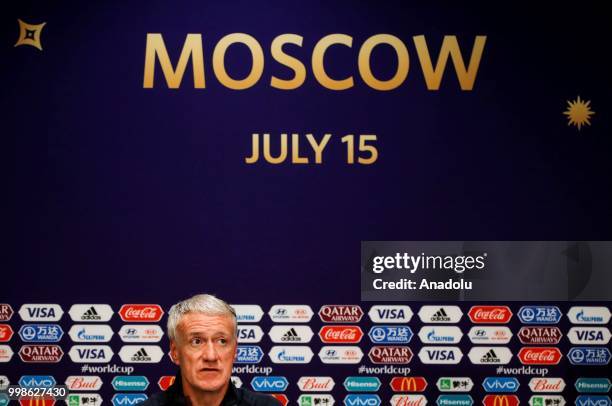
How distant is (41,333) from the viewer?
3656 millimetres

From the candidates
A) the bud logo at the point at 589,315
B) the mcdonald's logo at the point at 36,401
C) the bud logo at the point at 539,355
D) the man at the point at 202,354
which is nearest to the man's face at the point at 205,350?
the man at the point at 202,354

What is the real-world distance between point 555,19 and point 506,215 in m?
0.95

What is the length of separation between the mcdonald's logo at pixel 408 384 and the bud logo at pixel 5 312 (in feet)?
5.88

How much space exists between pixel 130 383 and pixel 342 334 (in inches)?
39.7

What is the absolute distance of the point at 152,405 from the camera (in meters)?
2.48

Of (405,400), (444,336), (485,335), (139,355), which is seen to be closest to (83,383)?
(139,355)

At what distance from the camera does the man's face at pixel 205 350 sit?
8.11ft

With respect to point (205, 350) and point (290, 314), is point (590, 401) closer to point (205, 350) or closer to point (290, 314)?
point (290, 314)

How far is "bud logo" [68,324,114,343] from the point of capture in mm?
3648

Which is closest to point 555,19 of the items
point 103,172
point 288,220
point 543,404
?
point 288,220

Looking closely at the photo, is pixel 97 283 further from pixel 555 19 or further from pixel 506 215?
pixel 555 19

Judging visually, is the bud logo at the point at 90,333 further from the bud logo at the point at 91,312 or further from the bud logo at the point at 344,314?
the bud logo at the point at 344,314

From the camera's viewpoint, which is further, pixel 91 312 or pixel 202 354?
pixel 91 312

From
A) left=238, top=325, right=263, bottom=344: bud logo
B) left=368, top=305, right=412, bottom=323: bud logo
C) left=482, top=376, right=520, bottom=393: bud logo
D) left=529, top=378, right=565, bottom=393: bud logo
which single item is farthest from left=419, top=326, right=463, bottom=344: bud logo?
left=238, top=325, right=263, bottom=344: bud logo
